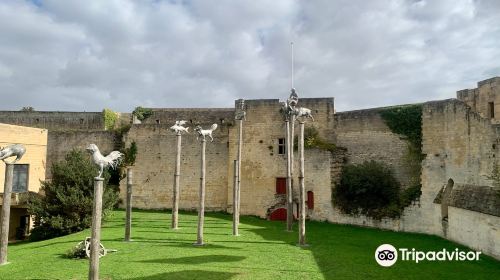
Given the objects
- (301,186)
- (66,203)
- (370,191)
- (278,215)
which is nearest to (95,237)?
(301,186)

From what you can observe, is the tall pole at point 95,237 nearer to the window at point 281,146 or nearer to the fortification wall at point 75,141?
the window at point 281,146

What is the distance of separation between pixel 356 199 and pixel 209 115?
1369cm

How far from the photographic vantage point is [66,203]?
16891 millimetres

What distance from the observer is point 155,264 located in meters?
11.0

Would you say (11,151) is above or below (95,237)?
above

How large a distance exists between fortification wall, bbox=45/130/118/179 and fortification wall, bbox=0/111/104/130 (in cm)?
376

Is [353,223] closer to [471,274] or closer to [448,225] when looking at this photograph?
[448,225]

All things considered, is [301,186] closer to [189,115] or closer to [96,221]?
[96,221]

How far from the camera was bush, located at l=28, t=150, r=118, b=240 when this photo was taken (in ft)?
55.6

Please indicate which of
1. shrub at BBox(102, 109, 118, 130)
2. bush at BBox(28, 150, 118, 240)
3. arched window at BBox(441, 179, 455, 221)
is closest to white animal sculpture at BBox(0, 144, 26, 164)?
bush at BBox(28, 150, 118, 240)

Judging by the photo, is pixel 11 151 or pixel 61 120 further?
pixel 61 120

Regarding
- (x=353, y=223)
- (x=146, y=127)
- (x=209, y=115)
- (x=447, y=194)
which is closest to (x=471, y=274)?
(x=447, y=194)

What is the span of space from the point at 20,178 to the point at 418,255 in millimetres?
19669

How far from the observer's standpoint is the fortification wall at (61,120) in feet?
103
